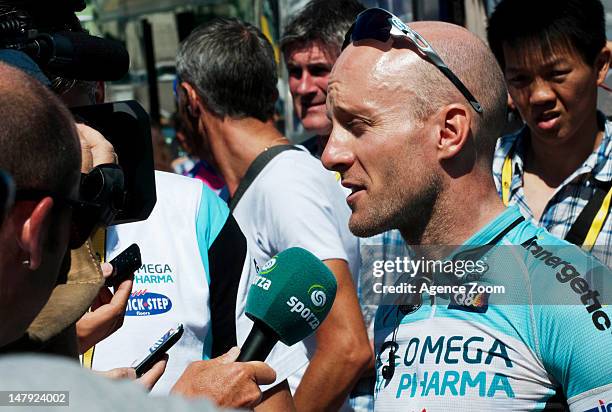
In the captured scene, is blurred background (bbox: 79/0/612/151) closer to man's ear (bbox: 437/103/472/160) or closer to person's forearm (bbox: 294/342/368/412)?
person's forearm (bbox: 294/342/368/412)

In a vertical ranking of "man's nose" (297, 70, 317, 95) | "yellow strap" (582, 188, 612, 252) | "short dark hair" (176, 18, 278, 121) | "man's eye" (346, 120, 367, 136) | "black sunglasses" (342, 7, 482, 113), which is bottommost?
"yellow strap" (582, 188, 612, 252)

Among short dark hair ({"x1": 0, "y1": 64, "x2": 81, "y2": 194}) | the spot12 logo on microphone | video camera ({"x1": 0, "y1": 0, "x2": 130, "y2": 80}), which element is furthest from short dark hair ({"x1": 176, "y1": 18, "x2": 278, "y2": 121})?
short dark hair ({"x1": 0, "y1": 64, "x2": 81, "y2": 194})

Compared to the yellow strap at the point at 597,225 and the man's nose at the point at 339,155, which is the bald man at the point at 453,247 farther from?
the yellow strap at the point at 597,225

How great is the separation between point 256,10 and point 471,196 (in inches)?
227

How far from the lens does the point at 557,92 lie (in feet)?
13.0

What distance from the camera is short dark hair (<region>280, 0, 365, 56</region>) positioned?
14.9 ft

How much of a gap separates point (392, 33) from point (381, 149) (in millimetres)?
355

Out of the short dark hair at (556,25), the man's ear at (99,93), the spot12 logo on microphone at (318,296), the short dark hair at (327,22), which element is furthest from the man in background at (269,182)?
the short dark hair at (556,25)

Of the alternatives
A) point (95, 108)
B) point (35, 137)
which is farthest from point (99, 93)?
point (35, 137)

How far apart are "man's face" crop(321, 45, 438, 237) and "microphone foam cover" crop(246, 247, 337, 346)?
381 millimetres

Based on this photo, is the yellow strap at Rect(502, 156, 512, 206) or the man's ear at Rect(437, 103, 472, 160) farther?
the yellow strap at Rect(502, 156, 512, 206)

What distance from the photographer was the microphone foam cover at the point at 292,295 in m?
2.17

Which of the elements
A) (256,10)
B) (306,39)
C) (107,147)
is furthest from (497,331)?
(256,10)

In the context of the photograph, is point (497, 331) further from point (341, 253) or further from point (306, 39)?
point (306, 39)
